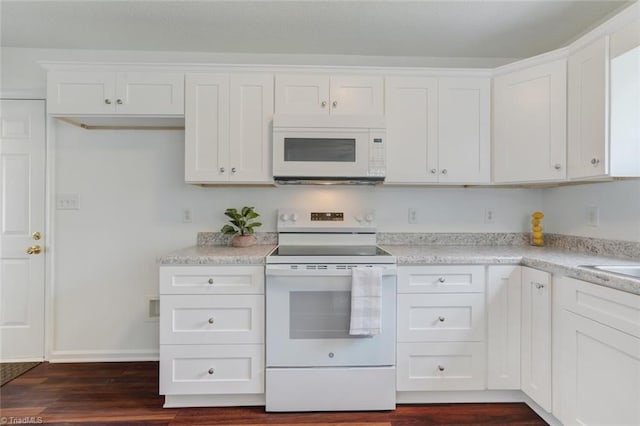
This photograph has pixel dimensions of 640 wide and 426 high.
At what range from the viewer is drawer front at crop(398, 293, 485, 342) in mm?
1837

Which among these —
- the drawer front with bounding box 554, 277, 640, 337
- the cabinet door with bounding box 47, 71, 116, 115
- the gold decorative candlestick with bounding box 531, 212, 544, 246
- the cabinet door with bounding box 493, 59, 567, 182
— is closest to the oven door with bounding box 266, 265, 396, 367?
the drawer front with bounding box 554, 277, 640, 337

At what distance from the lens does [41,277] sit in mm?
2352

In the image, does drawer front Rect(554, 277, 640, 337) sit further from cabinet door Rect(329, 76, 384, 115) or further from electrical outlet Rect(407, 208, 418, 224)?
cabinet door Rect(329, 76, 384, 115)

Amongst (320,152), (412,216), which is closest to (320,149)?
(320,152)

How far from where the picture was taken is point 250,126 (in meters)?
2.08

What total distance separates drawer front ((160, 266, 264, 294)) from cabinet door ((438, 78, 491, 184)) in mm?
1423

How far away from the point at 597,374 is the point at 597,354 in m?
0.09

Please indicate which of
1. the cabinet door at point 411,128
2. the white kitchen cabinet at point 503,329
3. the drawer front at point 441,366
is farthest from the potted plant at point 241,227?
the white kitchen cabinet at point 503,329

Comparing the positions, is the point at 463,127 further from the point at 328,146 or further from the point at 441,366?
the point at 441,366

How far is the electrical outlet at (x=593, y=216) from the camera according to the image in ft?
6.48

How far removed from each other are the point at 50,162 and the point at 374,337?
267 cm

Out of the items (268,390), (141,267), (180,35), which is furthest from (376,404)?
(180,35)

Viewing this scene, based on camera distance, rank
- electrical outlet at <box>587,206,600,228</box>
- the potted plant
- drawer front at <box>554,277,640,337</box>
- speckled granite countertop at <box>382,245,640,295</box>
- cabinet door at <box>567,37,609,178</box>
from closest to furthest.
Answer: drawer front at <box>554,277,640,337</box>, speckled granite countertop at <box>382,245,640,295</box>, cabinet door at <box>567,37,609,178</box>, electrical outlet at <box>587,206,600,228</box>, the potted plant

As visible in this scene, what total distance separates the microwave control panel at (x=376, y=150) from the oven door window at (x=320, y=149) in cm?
11
